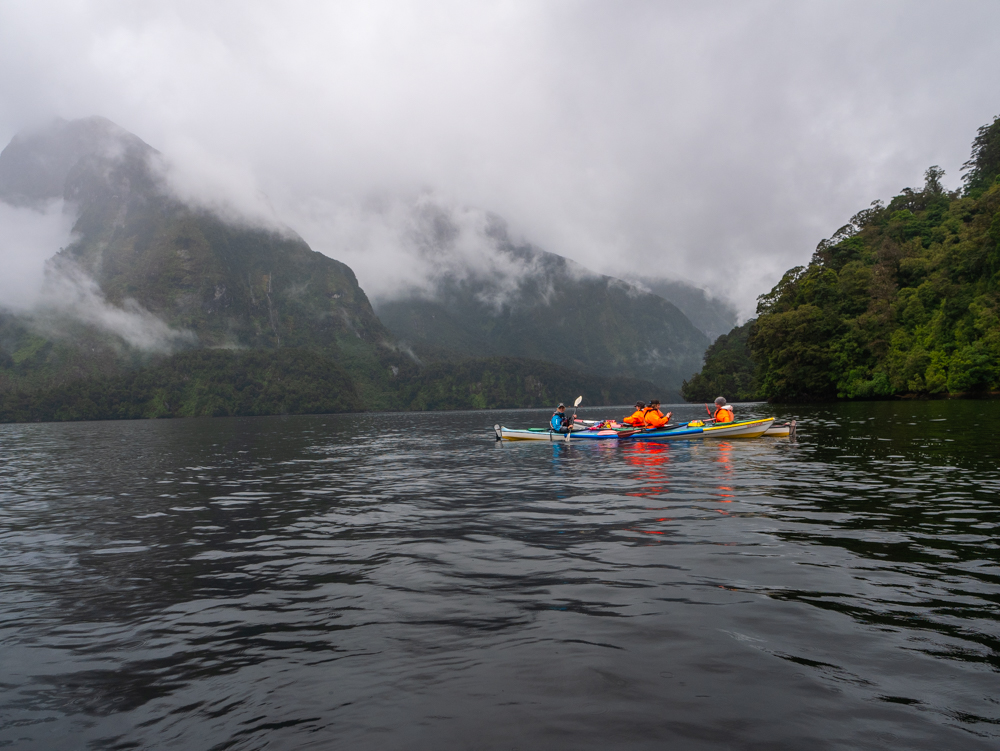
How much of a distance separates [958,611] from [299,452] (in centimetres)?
3658

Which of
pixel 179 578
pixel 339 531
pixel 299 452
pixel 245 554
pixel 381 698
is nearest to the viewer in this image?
pixel 381 698

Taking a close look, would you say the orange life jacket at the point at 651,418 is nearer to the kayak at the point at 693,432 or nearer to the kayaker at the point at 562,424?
the kayak at the point at 693,432

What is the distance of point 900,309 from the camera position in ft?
305

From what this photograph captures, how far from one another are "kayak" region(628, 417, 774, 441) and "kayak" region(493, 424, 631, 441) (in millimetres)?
2616

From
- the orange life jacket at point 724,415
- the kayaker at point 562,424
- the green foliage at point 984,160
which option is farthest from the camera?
the green foliage at point 984,160

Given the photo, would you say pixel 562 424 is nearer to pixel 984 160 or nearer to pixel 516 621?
pixel 516 621

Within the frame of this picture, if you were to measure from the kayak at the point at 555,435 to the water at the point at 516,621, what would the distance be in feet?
63.9

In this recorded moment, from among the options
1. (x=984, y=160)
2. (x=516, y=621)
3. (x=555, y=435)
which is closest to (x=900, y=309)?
(x=984, y=160)

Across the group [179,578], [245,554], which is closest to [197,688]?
[179,578]

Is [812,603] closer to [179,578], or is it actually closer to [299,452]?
[179,578]

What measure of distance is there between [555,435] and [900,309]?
81.4 m

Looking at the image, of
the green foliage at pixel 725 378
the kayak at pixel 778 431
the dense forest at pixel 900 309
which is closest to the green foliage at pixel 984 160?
the dense forest at pixel 900 309

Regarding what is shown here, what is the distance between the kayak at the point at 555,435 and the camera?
37.6 metres

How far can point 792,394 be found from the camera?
3922 inches
